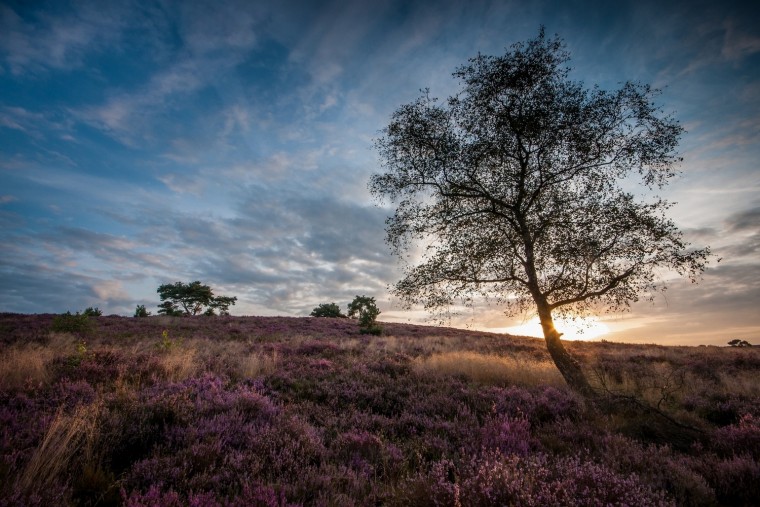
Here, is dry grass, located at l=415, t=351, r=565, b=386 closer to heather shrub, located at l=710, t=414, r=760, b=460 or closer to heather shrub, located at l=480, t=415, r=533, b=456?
heather shrub, located at l=480, t=415, r=533, b=456

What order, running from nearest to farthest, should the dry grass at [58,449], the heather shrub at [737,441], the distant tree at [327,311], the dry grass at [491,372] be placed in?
the dry grass at [58,449] → the heather shrub at [737,441] → the dry grass at [491,372] → the distant tree at [327,311]

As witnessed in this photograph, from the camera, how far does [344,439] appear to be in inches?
202

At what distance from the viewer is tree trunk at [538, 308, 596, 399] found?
898cm

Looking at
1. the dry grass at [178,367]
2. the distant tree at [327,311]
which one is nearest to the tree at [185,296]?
the distant tree at [327,311]

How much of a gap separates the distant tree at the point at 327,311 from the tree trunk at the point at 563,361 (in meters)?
37.1

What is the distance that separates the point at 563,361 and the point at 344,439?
736 cm

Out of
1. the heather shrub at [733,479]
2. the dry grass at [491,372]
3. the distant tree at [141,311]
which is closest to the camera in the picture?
the heather shrub at [733,479]

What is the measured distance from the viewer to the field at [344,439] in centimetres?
343

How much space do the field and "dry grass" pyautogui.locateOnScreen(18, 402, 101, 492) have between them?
3cm

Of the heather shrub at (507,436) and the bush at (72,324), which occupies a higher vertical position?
the bush at (72,324)

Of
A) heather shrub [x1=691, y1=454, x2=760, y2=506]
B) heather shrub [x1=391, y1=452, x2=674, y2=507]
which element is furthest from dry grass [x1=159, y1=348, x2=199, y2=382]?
heather shrub [x1=691, y1=454, x2=760, y2=506]

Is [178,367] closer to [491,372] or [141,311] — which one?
→ [491,372]

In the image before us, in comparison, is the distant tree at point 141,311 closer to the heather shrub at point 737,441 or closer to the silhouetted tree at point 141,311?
the silhouetted tree at point 141,311

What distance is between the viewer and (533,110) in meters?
9.68
